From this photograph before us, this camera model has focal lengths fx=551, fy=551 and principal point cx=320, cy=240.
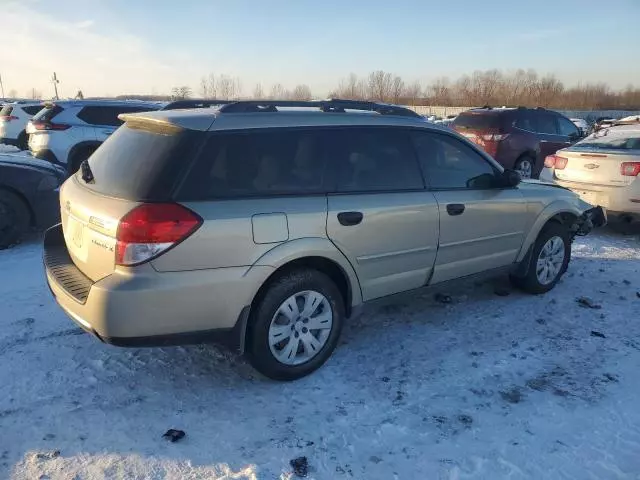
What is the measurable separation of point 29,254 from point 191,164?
397cm

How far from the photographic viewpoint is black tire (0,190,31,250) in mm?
6285

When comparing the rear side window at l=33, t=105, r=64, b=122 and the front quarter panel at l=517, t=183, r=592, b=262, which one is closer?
the front quarter panel at l=517, t=183, r=592, b=262

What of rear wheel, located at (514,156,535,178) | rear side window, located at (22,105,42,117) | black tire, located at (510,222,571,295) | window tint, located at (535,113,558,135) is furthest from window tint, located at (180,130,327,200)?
rear side window, located at (22,105,42,117)

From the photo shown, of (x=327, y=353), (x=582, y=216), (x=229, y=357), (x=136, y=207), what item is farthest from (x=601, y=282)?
(x=136, y=207)

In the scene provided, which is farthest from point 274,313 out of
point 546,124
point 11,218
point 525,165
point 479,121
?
point 546,124

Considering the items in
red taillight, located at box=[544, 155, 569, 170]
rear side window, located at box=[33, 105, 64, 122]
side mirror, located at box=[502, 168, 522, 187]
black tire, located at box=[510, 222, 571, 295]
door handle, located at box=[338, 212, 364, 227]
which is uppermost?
rear side window, located at box=[33, 105, 64, 122]

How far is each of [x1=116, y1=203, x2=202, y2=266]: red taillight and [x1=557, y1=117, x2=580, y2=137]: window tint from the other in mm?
12021

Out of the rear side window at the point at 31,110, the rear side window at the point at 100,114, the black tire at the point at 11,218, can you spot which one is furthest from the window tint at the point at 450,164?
the rear side window at the point at 31,110

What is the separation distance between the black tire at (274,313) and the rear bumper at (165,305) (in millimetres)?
107

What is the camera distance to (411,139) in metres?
4.18

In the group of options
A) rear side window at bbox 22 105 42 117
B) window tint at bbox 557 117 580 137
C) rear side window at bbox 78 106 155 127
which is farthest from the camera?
rear side window at bbox 22 105 42 117

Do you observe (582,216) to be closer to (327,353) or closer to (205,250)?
(327,353)

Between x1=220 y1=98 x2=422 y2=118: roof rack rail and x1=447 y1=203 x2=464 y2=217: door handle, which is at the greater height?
x1=220 y1=98 x2=422 y2=118: roof rack rail

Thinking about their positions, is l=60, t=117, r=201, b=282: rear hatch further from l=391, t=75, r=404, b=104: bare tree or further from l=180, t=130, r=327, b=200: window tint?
l=391, t=75, r=404, b=104: bare tree
